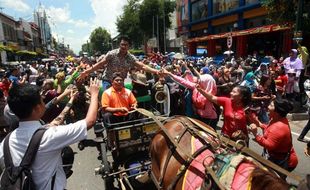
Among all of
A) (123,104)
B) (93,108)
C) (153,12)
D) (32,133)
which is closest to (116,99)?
(123,104)

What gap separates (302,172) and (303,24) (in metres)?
9.20

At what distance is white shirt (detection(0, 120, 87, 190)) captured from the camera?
90.0 inches

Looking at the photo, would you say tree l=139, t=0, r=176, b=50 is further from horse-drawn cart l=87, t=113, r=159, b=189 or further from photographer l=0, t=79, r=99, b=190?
photographer l=0, t=79, r=99, b=190

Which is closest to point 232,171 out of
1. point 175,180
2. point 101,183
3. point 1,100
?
point 175,180

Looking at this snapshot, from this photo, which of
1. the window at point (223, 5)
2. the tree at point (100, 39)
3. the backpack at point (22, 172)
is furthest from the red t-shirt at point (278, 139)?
the tree at point (100, 39)

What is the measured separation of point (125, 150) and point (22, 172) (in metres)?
2.71

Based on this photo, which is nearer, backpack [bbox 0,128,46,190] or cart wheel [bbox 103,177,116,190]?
backpack [bbox 0,128,46,190]

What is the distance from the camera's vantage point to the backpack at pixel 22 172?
220 centimetres

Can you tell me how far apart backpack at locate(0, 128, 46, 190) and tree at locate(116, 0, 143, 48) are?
189ft

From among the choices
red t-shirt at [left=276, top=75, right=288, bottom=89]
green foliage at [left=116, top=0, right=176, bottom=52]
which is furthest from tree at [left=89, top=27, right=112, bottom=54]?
red t-shirt at [left=276, top=75, right=288, bottom=89]

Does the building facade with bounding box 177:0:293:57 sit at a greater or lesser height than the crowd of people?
greater

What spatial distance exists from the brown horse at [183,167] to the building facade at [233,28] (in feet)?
53.2

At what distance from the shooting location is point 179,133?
3.84m

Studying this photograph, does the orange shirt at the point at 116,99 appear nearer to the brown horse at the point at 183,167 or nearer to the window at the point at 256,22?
the brown horse at the point at 183,167
